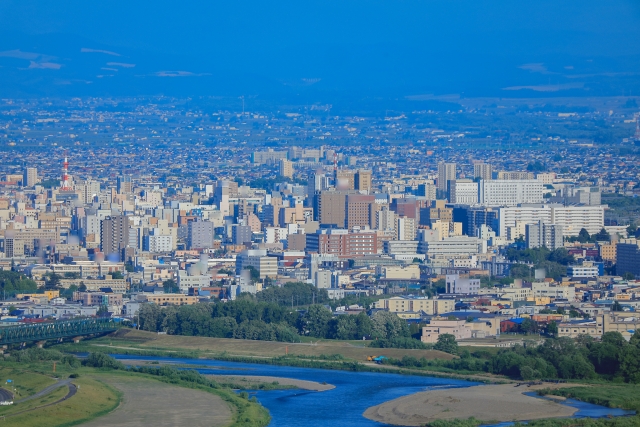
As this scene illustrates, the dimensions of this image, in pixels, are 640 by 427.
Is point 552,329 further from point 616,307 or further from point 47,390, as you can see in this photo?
point 47,390

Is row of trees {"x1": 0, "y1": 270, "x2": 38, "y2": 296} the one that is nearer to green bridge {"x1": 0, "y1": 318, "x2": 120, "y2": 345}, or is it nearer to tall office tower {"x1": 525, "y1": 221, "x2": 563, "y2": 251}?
green bridge {"x1": 0, "y1": 318, "x2": 120, "y2": 345}

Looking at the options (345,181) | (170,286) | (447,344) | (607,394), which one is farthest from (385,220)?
(607,394)

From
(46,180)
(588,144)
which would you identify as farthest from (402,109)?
(46,180)

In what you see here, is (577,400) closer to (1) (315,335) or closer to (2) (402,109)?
(1) (315,335)

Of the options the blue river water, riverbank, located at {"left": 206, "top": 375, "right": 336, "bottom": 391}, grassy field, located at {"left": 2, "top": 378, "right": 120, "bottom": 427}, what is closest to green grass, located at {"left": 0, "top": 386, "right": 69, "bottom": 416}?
grassy field, located at {"left": 2, "top": 378, "right": 120, "bottom": 427}

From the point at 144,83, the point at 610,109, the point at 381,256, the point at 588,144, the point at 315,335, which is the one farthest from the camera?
the point at 144,83

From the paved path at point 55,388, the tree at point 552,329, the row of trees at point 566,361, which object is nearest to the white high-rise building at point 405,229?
the tree at point 552,329
